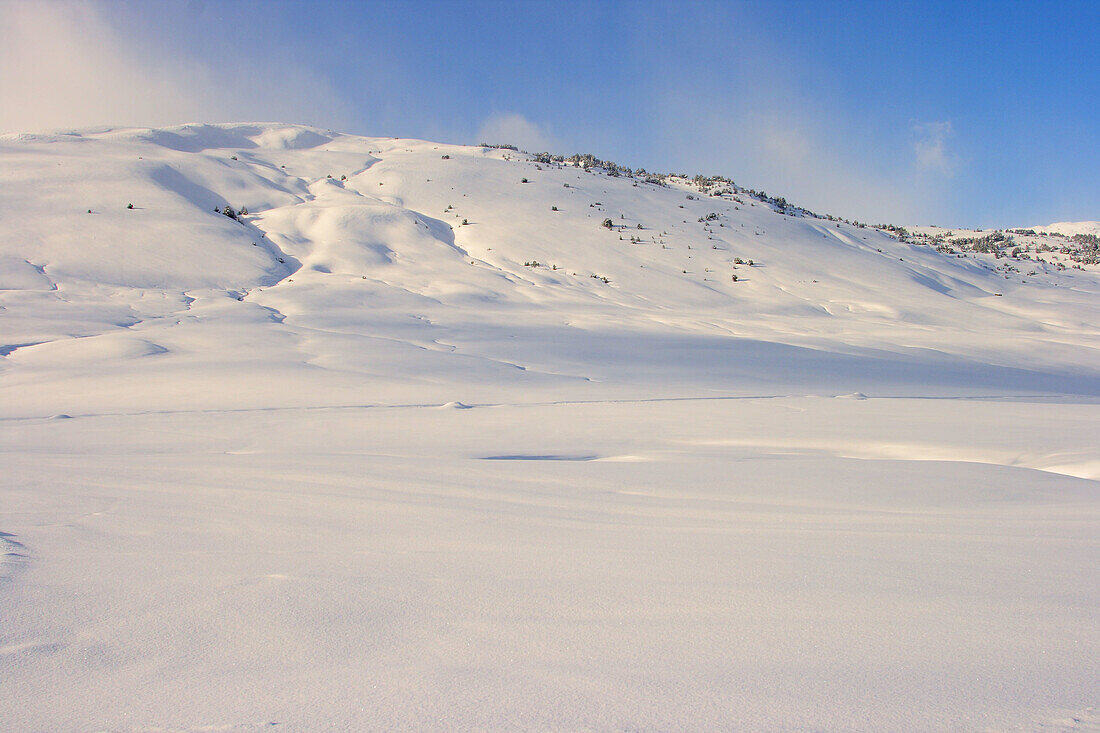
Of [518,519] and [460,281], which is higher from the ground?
[460,281]

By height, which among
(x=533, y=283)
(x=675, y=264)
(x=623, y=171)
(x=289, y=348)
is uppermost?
(x=623, y=171)

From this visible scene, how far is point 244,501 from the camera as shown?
261 centimetres

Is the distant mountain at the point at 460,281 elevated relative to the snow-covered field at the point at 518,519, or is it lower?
elevated

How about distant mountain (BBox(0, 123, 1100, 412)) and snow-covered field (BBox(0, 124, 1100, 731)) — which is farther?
distant mountain (BBox(0, 123, 1100, 412))

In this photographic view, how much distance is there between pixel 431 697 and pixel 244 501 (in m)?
1.72

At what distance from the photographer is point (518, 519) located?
2.48m

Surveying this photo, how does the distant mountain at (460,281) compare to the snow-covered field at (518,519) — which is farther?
the distant mountain at (460,281)

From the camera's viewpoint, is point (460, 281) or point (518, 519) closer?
point (518, 519)

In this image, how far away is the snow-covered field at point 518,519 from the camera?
1.23 metres

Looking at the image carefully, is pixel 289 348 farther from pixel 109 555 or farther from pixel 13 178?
pixel 13 178

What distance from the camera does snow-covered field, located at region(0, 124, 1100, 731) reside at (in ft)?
4.05

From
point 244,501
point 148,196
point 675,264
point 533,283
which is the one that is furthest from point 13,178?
point 244,501

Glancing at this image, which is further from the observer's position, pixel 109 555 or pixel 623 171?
pixel 623 171

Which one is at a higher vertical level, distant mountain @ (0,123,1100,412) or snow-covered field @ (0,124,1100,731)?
distant mountain @ (0,123,1100,412)
